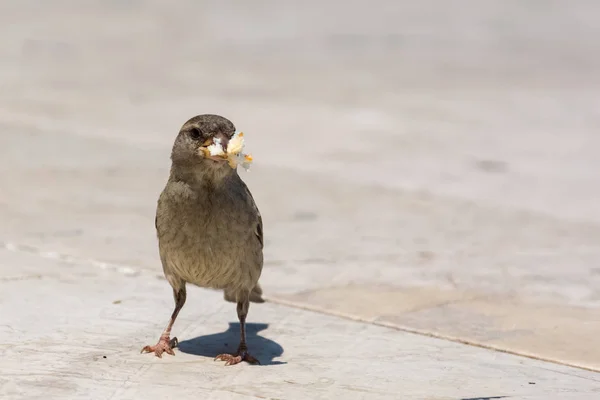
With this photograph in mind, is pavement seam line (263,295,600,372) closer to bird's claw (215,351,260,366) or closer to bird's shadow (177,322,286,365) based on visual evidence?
bird's shadow (177,322,286,365)

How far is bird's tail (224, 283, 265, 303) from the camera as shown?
645 cm

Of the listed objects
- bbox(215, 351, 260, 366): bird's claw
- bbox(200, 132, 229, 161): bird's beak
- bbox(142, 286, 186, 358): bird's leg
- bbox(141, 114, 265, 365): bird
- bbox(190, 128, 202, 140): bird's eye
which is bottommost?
bbox(215, 351, 260, 366): bird's claw

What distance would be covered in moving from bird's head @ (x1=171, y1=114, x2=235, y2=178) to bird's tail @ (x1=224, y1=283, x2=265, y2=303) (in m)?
0.82

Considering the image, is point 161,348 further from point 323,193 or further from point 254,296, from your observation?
point 323,193

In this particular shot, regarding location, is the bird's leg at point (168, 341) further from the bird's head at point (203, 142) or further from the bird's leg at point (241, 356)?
the bird's head at point (203, 142)

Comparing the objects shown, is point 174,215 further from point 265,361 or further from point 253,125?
point 253,125

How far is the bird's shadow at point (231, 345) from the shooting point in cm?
623

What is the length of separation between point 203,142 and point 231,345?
125cm

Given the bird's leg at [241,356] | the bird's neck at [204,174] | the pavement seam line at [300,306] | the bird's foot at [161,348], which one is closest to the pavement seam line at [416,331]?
the pavement seam line at [300,306]

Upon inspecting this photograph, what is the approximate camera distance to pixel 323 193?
10.2 meters

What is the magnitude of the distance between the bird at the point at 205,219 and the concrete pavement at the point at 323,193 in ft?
1.50

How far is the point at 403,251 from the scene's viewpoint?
28.2ft

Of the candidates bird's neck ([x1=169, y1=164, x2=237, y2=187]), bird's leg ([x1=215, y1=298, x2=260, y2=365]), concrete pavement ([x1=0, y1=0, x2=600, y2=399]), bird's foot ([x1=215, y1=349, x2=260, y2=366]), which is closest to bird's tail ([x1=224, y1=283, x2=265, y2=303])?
concrete pavement ([x1=0, y1=0, x2=600, y2=399])

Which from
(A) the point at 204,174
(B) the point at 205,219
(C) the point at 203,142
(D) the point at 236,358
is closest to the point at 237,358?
(D) the point at 236,358
